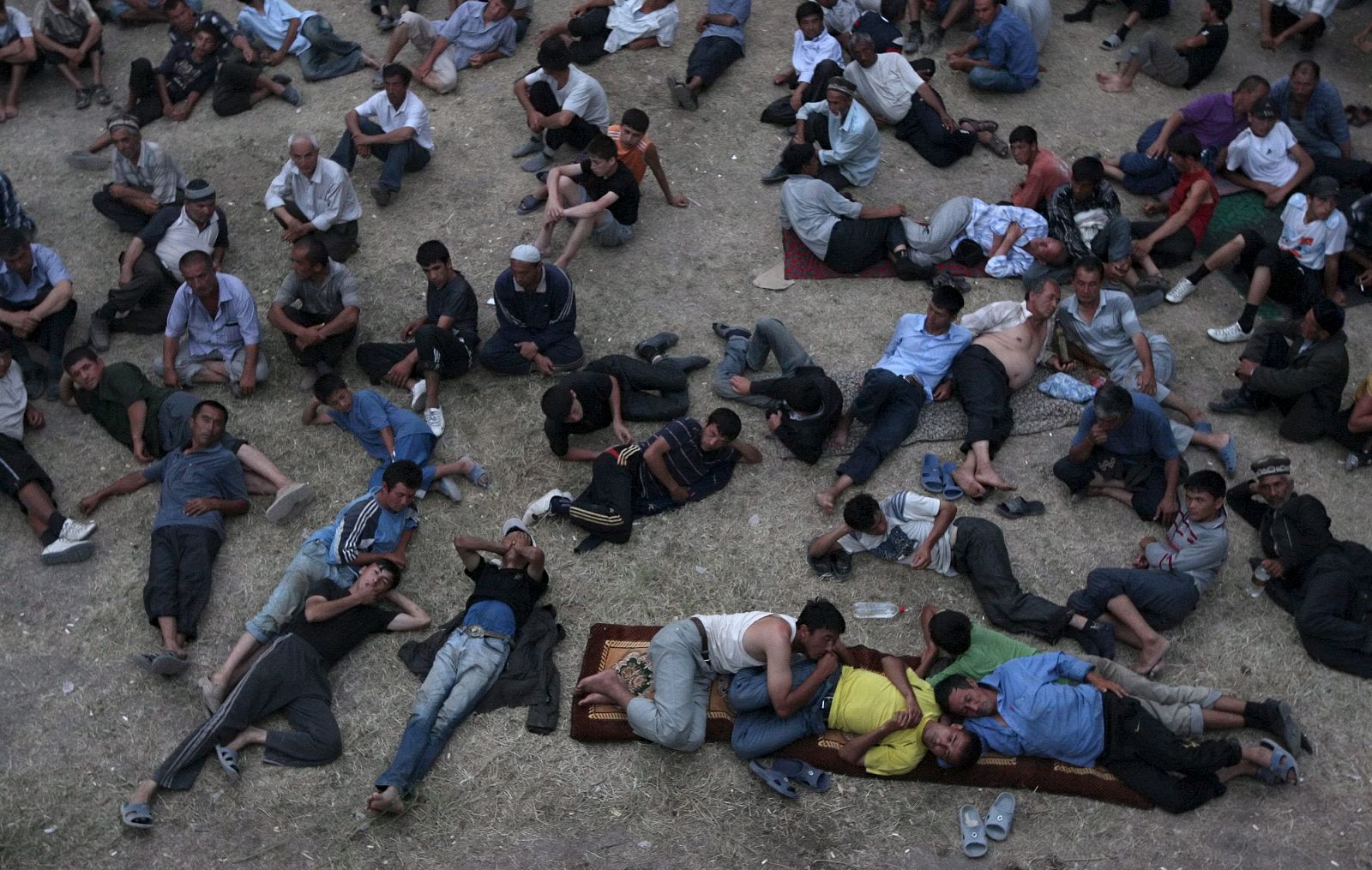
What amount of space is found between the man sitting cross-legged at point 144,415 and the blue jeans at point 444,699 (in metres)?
1.84

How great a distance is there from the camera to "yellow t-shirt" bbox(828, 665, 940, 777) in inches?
278

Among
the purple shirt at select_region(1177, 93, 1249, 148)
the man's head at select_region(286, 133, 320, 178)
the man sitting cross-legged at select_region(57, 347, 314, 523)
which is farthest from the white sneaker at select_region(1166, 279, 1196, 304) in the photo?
the man's head at select_region(286, 133, 320, 178)

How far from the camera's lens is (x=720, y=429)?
323 inches

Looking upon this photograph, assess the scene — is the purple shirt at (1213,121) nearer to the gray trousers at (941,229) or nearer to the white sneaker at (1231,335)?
the white sneaker at (1231,335)

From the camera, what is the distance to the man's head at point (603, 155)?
10094 millimetres

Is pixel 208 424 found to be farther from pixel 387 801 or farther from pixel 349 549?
pixel 387 801

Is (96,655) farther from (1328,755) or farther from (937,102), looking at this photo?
(937,102)

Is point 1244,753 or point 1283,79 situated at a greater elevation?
point 1283,79

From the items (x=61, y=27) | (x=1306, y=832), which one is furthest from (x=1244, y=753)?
(x=61, y=27)

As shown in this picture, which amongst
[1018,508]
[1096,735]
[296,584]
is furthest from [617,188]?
[1096,735]

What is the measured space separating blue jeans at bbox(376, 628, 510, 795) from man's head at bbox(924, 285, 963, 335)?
3764 millimetres

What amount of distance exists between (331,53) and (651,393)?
6.05 metres

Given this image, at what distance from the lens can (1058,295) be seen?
914 centimetres

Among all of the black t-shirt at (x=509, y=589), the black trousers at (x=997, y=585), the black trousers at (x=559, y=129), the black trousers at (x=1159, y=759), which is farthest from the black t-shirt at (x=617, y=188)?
the black trousers at (x=1159, y=759)
